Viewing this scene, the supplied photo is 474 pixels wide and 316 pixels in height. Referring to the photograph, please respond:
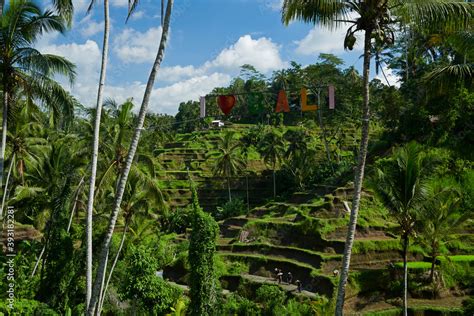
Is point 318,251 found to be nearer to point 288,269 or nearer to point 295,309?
point 288,269

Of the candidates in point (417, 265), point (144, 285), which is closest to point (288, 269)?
point (417, 265)

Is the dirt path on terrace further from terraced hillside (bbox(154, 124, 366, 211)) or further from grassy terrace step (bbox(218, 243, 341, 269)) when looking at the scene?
terraced hillside (bbox(154, 124, 366, 211))

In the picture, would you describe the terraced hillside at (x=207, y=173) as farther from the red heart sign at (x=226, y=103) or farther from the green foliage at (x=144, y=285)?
the red heart sign at (x=226, y=103)

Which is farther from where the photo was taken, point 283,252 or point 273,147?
point 273,147

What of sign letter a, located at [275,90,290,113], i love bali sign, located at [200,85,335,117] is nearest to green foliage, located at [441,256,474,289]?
i love bali sign, located at [200,85,335,117]

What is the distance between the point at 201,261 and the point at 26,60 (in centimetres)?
882

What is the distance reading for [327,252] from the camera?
26.2m

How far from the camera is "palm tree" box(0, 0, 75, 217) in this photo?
11672 mm

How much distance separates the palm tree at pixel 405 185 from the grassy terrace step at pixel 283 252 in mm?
10447

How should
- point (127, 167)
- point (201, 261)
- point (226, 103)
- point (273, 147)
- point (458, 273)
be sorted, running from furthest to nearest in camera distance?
point (273, 147)
point (458, 273)
point (201, 261)
point (226, 103)
point (127, 167)

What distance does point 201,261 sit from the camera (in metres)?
16.7

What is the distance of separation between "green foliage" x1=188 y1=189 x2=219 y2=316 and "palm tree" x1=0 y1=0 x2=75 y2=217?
21.6ft

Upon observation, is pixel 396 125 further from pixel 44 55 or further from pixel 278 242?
pixel 44 55

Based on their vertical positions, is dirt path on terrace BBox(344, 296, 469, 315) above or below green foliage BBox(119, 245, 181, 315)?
below
